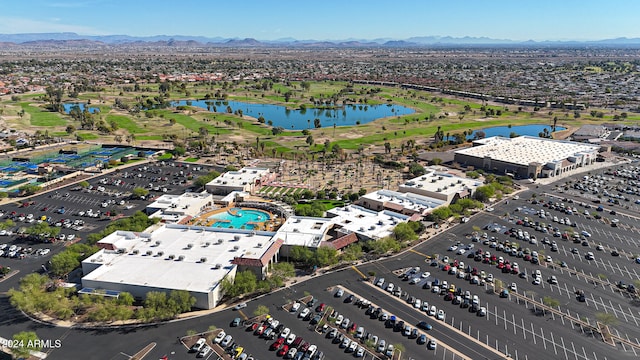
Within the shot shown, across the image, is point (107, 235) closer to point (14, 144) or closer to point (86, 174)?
point (86, 174)

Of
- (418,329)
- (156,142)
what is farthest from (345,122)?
(418,329)

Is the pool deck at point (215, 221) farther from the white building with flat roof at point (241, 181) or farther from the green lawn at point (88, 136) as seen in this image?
the green lawn at point (88, 136)

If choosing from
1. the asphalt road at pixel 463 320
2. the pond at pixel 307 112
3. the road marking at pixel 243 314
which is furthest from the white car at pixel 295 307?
the pond at pixel 307 112

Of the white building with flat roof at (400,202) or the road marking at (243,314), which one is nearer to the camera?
the road marking at (243,314)

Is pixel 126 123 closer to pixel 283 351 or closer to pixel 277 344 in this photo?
pixel 277 344

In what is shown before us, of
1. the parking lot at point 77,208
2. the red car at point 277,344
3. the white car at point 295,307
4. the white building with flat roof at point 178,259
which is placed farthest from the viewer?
the parking lot at point 77,208
